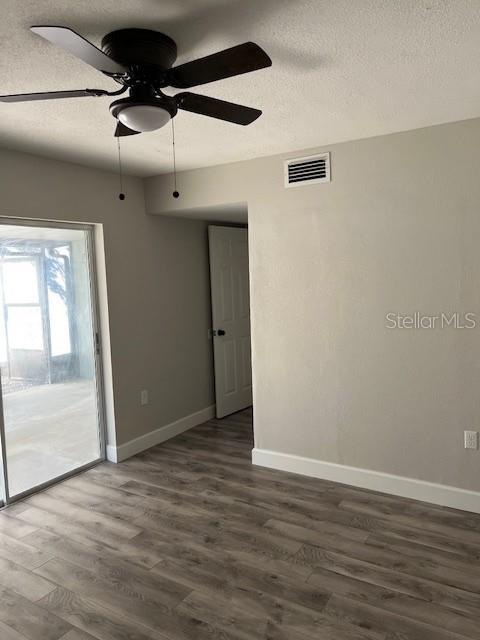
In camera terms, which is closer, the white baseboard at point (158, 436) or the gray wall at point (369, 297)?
the gray wall at point (369, 297)

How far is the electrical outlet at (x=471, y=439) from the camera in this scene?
121 inches

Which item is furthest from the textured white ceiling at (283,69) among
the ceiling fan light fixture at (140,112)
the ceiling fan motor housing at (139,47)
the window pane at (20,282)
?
the window pane at (20,282)

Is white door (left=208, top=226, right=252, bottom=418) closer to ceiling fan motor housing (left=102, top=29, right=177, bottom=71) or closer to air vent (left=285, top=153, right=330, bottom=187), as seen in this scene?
air vent (left=285, top=153, right=330, bottom=187)

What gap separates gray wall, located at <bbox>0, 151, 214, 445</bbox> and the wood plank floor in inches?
37.9

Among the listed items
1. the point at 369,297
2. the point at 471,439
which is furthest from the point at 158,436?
the point at 471,439

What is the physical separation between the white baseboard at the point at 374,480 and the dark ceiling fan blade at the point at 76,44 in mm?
3042

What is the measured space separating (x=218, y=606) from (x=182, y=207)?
3058 mm

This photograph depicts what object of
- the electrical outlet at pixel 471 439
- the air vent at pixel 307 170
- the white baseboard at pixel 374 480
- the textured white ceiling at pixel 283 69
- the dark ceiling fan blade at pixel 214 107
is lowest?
the white baseboard at pixel 374 480

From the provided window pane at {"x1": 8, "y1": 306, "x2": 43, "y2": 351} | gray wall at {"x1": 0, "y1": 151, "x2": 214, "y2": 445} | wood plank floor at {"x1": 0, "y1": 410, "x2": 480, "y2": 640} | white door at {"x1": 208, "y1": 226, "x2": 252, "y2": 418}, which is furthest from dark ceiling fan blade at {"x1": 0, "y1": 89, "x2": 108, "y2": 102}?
white door at {"x1": 208, "y1": 226, "x2": 252, "y2": 418}

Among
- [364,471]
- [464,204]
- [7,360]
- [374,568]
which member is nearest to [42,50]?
[7,360]

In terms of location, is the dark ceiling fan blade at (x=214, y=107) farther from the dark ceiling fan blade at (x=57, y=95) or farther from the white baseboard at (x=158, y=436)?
the white baseboard at (x=158, y=436)

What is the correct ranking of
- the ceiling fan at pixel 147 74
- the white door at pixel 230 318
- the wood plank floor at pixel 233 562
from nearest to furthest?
the ceiling fan at pixel 147 74
the wood plank floor at pixel 233 562
the white door at pixel 230 318

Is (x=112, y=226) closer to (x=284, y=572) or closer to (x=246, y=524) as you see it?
(x=246, y=524)

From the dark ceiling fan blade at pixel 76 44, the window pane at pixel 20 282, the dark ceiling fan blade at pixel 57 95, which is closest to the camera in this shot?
the dark ceiling fan blade at pixel 76 44
